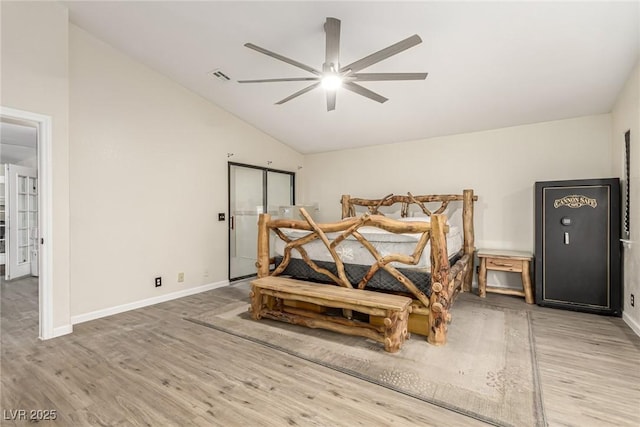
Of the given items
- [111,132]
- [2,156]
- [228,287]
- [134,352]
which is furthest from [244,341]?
[2,156]

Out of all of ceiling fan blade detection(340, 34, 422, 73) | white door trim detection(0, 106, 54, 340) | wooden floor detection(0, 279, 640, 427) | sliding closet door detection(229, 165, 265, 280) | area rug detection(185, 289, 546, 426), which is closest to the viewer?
wooden floor detection(0, 279, 640, 427)

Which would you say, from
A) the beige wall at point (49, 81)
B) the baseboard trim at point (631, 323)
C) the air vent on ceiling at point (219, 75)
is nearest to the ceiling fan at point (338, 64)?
the air vent on ceiling at point (219, 75)

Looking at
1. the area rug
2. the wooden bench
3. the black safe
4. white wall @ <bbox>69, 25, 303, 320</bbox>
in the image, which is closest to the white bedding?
the wooden bench

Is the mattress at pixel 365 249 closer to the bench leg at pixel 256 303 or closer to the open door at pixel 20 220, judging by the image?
the bench leg at pixel 256 303

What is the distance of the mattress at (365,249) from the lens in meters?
2.81

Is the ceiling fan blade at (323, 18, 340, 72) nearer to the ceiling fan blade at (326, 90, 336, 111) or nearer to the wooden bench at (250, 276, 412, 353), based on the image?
the ceiling fan blade at (326, 90, 336, 111)

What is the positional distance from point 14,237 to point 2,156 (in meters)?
2.20

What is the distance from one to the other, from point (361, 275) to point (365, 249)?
277 mm

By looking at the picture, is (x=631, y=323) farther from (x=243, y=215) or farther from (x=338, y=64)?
(x=243, y=215)

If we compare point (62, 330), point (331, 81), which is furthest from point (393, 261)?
point (62, 330)

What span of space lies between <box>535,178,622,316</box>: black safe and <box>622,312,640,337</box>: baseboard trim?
118 millimetres

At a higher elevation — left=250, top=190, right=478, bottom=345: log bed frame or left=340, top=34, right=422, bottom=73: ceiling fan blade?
left=340, top=34, right=422, bottom=73: ceiling fan blade

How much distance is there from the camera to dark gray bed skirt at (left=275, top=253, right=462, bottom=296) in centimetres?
278

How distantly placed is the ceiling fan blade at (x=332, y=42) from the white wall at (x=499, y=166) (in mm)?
3166
